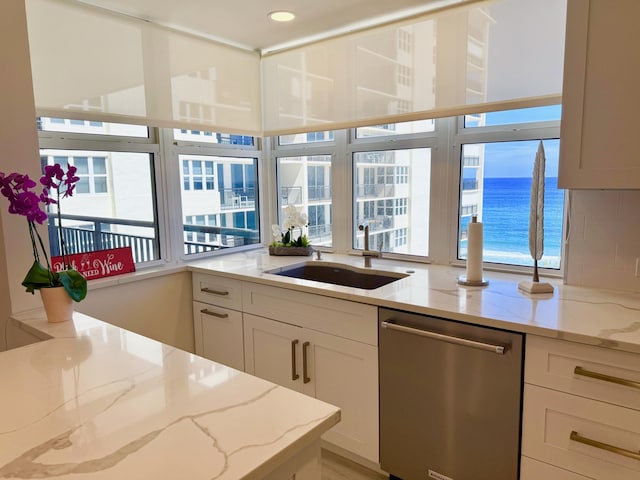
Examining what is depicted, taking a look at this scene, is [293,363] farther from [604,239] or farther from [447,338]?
[604,239]

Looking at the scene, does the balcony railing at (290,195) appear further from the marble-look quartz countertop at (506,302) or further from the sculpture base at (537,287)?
the sculpture base at (537,287)

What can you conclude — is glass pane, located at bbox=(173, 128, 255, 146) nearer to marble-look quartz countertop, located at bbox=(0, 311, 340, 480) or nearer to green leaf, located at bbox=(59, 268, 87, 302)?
green leaf, located at bbox=(59, 268, 87, 302)

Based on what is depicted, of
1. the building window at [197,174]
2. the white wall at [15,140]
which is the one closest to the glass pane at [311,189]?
the building window at [197,174]

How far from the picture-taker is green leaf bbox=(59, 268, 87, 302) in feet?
5.35

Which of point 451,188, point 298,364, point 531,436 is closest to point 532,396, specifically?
point 531,436

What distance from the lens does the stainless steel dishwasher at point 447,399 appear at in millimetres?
1662

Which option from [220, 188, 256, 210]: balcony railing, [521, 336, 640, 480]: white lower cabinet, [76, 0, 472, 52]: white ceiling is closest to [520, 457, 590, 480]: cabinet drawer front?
[521, 336, 640, 480]: white lower cabinet

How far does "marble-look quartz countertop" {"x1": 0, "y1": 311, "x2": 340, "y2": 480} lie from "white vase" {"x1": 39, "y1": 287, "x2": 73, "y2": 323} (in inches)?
11.8

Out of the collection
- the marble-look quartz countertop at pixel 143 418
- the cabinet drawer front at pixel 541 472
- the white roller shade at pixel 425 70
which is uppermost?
the white roller shade at pixel 425 70

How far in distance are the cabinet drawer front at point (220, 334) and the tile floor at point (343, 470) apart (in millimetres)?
748

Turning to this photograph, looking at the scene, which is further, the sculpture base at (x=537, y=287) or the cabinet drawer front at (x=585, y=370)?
the sculpture base at (x=537, y=287)

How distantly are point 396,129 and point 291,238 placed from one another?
107 cm

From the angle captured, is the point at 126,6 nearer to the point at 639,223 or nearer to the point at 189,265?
the point at 189,265

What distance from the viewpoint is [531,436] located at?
1623 mm
